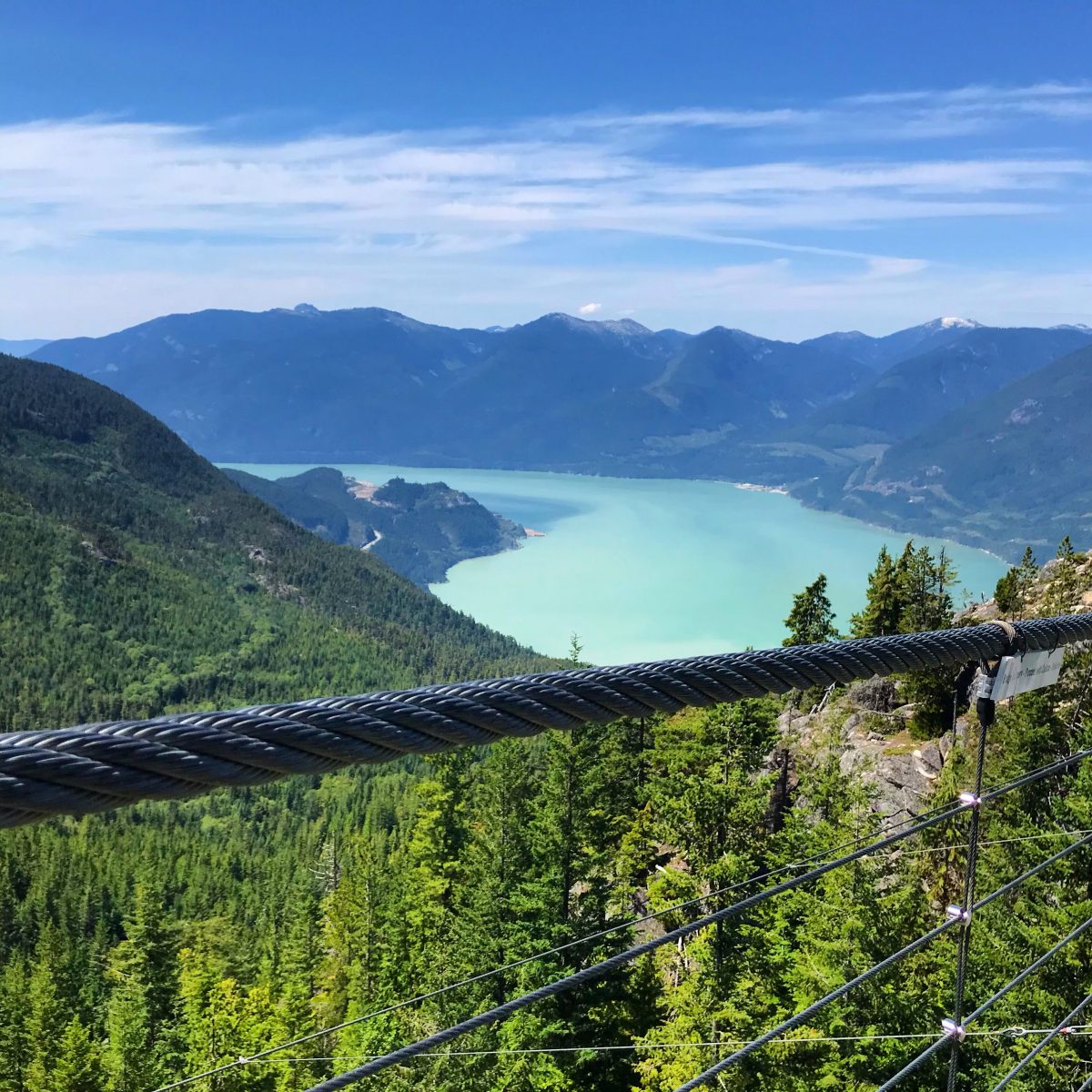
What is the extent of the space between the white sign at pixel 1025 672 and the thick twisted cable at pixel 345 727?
1.23 feet

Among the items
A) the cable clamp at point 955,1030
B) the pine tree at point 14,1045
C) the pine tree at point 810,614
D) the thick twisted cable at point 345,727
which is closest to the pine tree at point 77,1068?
the pine tree at point 14,1045

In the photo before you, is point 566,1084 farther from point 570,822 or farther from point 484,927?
point 570,822

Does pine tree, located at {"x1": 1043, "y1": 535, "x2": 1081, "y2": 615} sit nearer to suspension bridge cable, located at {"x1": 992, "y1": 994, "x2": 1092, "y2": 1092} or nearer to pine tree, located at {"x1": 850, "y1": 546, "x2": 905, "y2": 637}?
pine tree, located at {"x1": 850, "y1": 546, "x2": 905, "y2": 637}

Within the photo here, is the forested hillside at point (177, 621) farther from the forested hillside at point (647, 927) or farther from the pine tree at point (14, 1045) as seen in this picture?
the forested hillside at point (647, 927)

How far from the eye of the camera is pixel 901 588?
33906 millimetres

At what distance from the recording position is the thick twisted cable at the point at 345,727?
119 centimetres

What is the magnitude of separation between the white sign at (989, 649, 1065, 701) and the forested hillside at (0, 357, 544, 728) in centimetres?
12842

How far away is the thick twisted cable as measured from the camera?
119 centimetres

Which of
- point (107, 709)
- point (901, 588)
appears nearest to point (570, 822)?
point (901, 588)

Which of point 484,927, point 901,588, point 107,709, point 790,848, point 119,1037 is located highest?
point 901,588

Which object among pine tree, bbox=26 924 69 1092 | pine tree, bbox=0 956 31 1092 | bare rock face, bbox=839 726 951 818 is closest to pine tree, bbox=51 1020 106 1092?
pine tree, bbox=26 924 69 1092

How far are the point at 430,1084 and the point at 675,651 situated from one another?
504 ft

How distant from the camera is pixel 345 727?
4.80ft

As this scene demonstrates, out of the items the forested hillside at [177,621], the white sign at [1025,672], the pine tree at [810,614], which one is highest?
the white sign at [1025,672]
